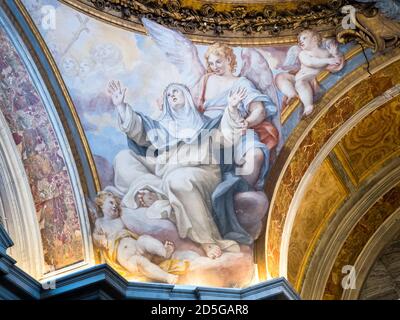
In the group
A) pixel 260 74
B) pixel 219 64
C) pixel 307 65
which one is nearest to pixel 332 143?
pixel 307 65

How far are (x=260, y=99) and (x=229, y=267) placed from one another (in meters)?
2.10

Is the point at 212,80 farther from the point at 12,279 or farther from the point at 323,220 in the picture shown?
the point at 12,279

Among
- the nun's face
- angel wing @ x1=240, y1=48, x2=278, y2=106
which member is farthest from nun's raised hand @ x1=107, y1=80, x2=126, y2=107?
angel wing @ x1=240, y1=48, x2=278, y2=106

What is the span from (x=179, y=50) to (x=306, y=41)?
153cm

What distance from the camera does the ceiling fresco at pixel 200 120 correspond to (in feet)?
38.0

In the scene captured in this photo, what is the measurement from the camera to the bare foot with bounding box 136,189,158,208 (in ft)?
38.6

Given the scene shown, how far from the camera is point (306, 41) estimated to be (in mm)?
12531

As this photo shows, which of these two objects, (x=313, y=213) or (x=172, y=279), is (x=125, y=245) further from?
(x=313, y=213)

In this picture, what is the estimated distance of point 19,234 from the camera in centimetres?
1132

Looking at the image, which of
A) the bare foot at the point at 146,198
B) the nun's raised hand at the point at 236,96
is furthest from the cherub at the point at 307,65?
the bare foot at the point at 146,198

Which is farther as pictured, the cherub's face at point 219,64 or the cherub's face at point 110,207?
the cherub's face at point 219,64

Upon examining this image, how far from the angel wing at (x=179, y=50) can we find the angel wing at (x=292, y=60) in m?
0.98

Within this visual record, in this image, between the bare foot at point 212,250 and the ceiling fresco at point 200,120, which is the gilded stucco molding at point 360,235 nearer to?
the ceiling fresco at point 200,120

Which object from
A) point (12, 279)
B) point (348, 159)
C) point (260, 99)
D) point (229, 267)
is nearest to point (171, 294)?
point (229, 267)
